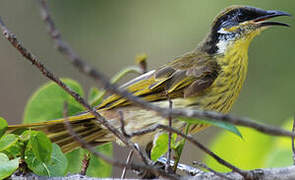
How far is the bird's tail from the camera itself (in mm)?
2961

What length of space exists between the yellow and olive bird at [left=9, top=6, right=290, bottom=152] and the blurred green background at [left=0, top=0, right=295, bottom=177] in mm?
2209

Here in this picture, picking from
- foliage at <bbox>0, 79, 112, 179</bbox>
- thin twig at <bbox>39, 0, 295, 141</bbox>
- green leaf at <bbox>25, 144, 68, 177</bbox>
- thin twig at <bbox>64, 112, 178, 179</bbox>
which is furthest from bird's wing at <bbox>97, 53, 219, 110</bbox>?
thin twig at <bbox>39, 0, 295, 141</bbox>

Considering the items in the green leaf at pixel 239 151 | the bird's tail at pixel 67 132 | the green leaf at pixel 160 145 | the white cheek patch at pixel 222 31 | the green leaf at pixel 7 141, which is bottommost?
the green leaf at pixel 239 151

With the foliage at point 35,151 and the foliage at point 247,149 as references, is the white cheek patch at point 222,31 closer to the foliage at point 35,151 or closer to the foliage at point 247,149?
the foliage at point 247,149

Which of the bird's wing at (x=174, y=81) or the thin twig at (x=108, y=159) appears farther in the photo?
the bird's wing at (x=174, y=81)

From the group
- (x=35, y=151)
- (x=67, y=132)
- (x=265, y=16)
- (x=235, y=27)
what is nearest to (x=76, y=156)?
(x=67, y=132)

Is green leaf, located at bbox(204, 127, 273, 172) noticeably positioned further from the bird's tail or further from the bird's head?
the bird's head

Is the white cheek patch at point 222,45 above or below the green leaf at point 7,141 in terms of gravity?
above

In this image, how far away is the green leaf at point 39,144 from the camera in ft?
7.40

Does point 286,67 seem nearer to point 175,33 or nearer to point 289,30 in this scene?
point 289,30

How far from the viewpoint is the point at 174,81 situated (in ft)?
11.3

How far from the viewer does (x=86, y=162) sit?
2.28 metres

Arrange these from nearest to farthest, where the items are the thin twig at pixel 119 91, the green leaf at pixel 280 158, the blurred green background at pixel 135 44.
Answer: the thin twig at pixel 119 91 → the green leaf at pixel 280 158 → the blurred green background at pixel 135 44

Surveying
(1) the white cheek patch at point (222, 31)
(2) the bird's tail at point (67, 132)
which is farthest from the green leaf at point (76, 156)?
(1) the white cheek patch at point (222, 31)
